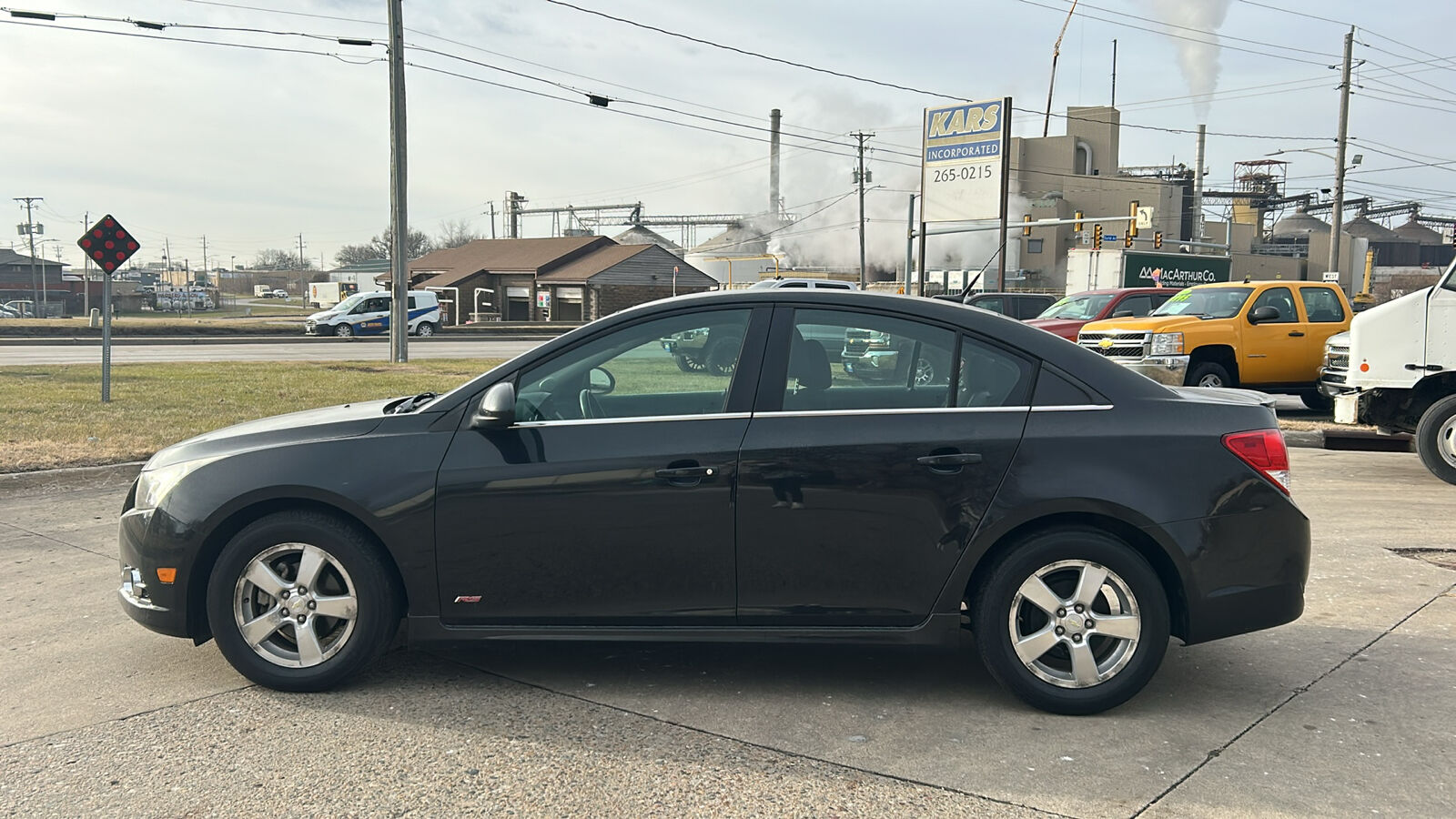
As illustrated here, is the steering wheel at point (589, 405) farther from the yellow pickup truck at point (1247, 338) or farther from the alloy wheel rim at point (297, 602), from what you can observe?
the yellow pickup truck at point (1247, 338)

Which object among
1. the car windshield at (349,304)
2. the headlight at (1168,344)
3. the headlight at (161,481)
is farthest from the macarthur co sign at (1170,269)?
the headlight at (161,481)

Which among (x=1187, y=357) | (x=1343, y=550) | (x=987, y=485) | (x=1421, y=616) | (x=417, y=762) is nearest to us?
(x=417, y=762)

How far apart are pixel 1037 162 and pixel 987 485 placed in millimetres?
72107

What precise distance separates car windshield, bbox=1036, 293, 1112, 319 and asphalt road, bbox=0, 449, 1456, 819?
13.9m

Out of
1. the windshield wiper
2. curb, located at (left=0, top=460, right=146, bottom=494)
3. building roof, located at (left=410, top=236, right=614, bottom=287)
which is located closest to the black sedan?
the windshield wiper

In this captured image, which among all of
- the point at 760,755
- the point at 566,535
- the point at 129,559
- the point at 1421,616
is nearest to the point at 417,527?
the point at 566,535

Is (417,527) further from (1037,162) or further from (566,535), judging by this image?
(1037,162)

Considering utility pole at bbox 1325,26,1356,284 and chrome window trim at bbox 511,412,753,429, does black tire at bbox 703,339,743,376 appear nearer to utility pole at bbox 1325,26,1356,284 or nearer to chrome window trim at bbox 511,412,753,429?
chrome window trim at bbox 511,412,753,429

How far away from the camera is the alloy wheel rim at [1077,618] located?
3.94m

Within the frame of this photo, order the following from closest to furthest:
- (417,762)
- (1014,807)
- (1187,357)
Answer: (1014,807) < (417,762) < (1187,357)

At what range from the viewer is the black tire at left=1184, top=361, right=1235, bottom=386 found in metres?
14.5

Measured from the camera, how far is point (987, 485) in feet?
12.9

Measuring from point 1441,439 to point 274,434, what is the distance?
954 centimetres

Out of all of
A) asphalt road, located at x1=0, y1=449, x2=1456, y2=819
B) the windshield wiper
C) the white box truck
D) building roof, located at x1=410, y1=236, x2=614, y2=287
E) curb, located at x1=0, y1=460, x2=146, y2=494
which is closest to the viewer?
asphalt road, located at x1=0, y1=449, x2=1456, y2=819
